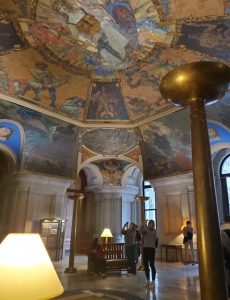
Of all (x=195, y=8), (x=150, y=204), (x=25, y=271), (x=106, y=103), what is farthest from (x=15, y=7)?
(x=150, y=204)

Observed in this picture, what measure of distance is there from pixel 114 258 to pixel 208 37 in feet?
28.2

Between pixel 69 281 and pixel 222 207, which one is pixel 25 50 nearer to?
pixel 69 281

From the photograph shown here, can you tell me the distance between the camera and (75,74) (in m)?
Result: 10.6

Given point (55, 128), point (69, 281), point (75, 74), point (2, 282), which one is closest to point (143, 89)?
point (75, 74)

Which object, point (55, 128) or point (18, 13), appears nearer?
point (18, 13)

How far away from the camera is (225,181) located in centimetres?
1464

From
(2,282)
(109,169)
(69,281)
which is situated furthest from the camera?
(109,169)

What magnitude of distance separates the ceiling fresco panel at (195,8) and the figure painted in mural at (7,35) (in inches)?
202

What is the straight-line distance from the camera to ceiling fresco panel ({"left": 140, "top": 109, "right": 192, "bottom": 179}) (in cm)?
1210

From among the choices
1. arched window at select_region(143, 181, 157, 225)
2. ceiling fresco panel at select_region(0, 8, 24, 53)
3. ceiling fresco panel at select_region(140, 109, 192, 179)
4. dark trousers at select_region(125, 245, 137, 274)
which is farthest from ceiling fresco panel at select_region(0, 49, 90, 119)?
arched window at select_region(143, 181, 157, 225)

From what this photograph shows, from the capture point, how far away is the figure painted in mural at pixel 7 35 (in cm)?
780

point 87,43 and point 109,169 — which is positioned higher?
point 87,43

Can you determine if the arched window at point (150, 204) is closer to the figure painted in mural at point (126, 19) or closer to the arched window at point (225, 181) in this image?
the arched window at point (225, 181)

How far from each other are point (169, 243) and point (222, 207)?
370 cm
